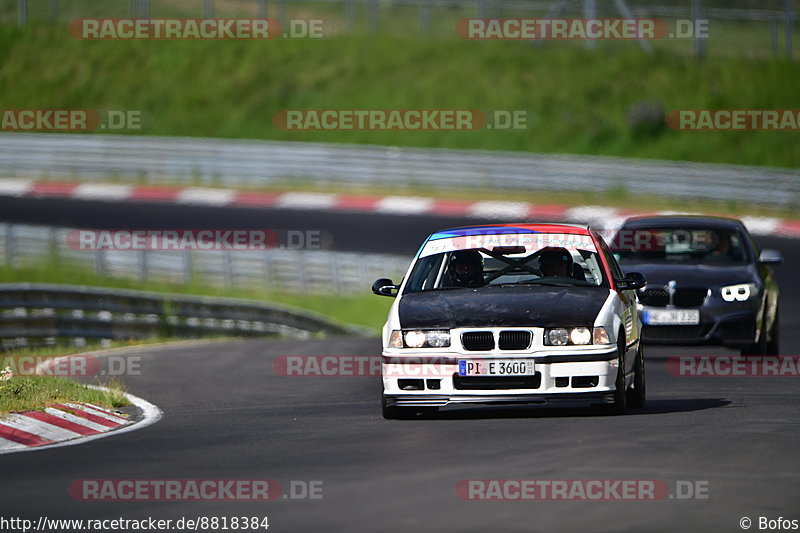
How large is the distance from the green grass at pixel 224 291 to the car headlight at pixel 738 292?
36.8 feet

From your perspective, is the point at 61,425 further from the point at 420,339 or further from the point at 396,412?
the point at 420,339

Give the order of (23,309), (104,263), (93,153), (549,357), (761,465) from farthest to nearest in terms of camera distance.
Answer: (93,153)
(104,263)
(23,309)
(549,357)
(761,465)

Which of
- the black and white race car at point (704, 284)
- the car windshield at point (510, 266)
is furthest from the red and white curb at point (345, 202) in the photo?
the car windshield at point (510, 266)

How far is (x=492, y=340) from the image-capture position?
11.1 meters

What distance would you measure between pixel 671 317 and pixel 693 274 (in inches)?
20.6

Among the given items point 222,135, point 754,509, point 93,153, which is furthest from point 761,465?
point 222,135

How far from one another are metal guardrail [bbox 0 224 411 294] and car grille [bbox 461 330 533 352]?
16.0m

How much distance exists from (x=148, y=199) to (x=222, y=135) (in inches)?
337

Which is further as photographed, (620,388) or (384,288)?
(384,288)

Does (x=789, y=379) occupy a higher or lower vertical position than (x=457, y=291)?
lower

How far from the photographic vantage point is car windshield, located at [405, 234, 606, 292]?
40.0ft

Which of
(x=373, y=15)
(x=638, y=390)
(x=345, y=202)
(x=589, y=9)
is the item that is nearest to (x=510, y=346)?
(x=638, y=390)

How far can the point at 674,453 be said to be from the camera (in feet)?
31.1

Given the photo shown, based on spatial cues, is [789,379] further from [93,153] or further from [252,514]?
[93,153]
